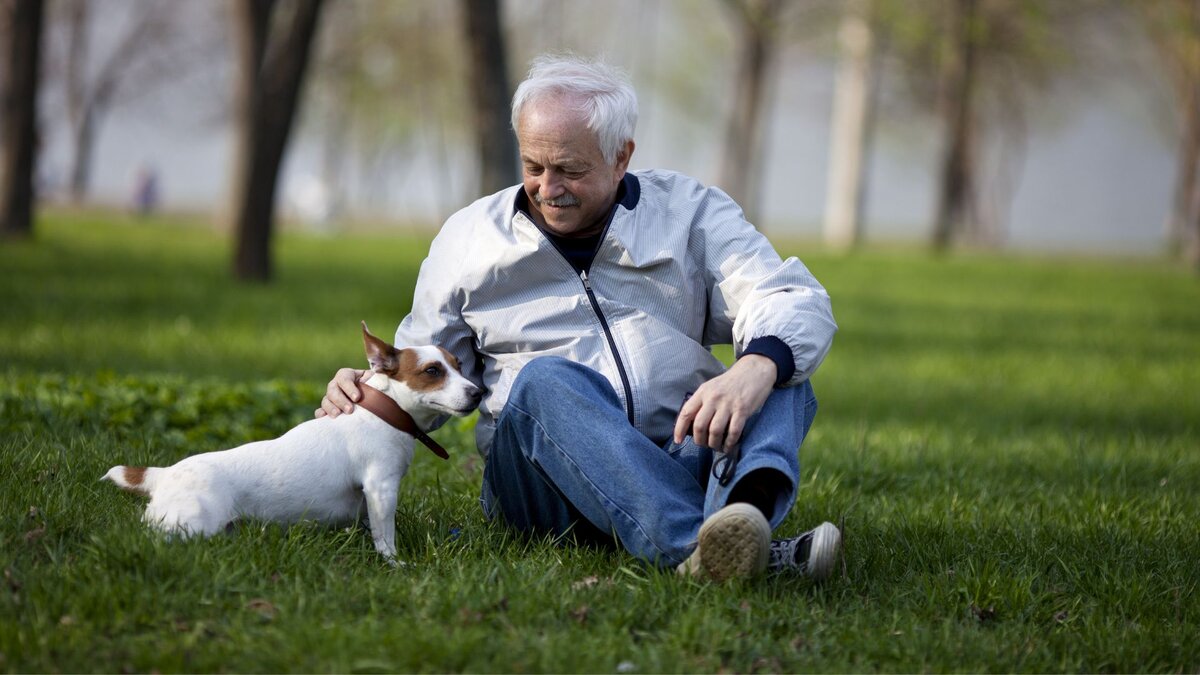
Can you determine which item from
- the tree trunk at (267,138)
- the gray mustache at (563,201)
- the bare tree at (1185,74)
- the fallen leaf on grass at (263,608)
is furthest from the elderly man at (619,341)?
the bare tree at (1185,74)

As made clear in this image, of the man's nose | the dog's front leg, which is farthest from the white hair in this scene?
the dog's front leg

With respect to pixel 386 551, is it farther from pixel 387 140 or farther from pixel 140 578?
pixel 387 140

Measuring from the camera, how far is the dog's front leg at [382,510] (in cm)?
366

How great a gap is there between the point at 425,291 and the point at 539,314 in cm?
40

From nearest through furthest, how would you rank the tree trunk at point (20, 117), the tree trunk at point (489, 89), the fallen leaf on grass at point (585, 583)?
the fallen leaf on grass at point (585, 583)
the tree trunk at point (489, 89)
the tree trunk at point (20, 117)

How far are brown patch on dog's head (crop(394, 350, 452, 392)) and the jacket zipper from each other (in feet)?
1.70

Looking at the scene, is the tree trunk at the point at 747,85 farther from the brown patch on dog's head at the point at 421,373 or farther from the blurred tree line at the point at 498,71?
the brown patch on dog's head at the point at 421,373

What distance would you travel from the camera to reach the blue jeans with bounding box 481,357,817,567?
3393 mm

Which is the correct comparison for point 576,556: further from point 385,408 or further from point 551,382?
point 385,408

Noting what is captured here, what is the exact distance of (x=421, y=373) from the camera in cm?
371

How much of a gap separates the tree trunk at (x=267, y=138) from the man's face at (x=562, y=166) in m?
9.64

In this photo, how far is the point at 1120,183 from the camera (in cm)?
6962

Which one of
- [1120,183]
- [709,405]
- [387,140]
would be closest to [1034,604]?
[709,405]

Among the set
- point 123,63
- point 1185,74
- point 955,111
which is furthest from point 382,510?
point 123,63
